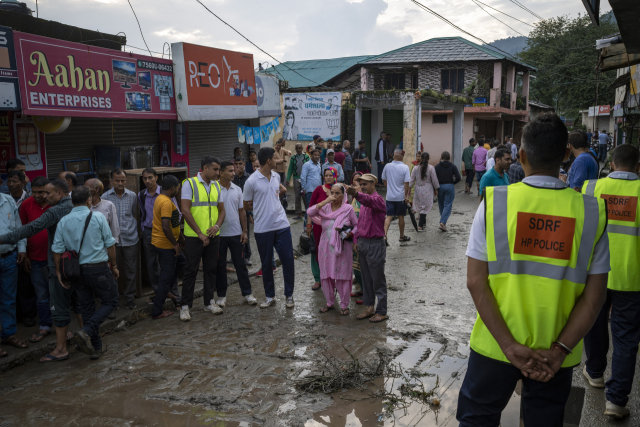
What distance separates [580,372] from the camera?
14.6 ft

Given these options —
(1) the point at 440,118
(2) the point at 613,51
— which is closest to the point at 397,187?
(2) the point at 613,51

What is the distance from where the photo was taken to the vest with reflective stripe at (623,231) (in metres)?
3.65

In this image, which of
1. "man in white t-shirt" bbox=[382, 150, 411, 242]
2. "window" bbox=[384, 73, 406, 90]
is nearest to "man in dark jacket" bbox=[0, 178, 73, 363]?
"man in white t-shirt" bbox=[382, 150, 411, 242]

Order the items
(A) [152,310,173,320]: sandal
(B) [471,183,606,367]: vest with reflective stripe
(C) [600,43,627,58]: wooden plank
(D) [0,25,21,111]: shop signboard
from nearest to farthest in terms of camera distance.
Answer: (B) [471,183,606,367]: vest with reflective stripe
(D) [0,25,21,111]: shop signboard
(A) [152,310,173,320]: sandal
(C) [600,43,627,58]: wooden plank

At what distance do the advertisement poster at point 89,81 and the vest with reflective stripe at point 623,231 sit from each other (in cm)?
675

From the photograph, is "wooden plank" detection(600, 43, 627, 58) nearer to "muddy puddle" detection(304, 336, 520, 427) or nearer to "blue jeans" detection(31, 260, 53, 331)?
"muddy puddle" detection(304, 336, 520, 427)

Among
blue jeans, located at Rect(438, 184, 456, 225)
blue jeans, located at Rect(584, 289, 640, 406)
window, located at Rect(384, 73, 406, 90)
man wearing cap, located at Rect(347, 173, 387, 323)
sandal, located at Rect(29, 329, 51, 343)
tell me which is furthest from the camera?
window, located at Rect(384, 73, 406, 90)

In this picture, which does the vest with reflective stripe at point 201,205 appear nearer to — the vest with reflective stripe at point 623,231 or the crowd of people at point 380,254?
the crowd of people at point 380,254

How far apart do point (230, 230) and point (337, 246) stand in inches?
57.7

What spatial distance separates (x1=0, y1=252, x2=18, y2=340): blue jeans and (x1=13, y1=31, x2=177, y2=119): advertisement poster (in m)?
2.27

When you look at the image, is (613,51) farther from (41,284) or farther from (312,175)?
(41,284)

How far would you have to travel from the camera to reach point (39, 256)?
5.50m

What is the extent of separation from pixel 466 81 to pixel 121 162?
24.5 metres

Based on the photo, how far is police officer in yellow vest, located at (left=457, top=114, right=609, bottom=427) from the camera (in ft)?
7.42
